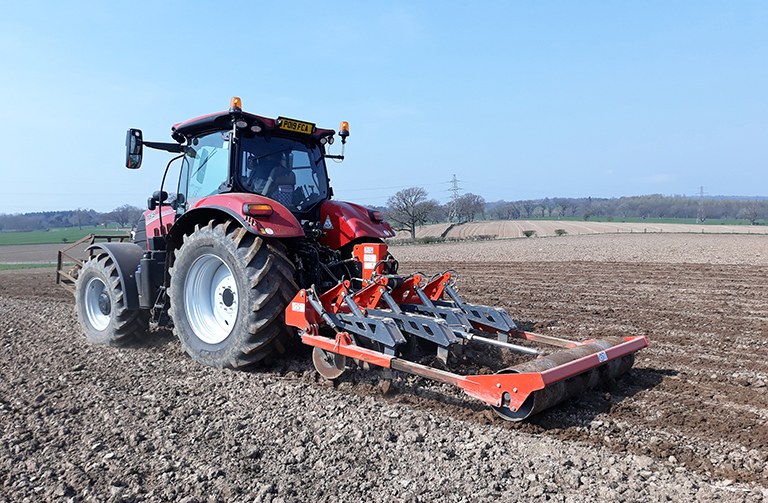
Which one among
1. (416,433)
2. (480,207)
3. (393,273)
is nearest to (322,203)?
(393,273)

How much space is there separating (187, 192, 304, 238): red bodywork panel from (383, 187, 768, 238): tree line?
149ft

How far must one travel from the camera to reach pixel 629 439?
3168mm

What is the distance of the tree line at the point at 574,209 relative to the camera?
53.2 meters

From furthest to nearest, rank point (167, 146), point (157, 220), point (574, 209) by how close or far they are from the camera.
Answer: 1. point (574, 209)
2. point (157, 220)
3. point (167, 146)

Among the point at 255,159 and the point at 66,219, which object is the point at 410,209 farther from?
the point at 66,219

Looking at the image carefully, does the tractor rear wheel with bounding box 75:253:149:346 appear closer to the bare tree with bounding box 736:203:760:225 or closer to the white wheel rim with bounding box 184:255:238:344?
the white wheel rim with bounding box 184:255:238:344

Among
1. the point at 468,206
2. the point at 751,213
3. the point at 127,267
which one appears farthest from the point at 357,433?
the point at 751,213

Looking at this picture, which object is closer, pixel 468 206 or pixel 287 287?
pixel 287 287

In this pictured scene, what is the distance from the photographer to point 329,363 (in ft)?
13.7

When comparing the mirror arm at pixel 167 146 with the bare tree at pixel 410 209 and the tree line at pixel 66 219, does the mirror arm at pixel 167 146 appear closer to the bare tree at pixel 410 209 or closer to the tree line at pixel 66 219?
the bare tree at pixel 410 209

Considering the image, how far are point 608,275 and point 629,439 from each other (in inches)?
348

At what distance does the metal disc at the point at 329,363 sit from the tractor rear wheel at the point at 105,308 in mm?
2645

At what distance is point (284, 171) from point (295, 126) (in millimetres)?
473

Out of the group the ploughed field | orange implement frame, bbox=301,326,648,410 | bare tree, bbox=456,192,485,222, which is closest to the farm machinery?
orange implement frame, bbox=301,326,648,410
